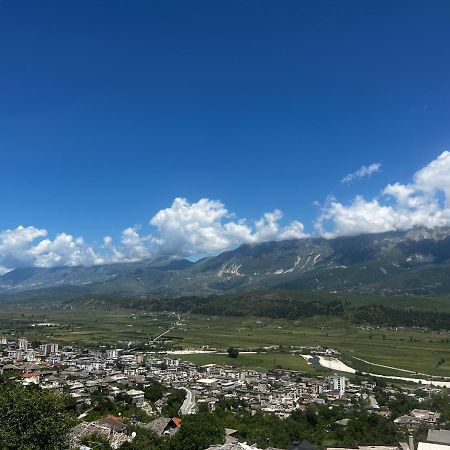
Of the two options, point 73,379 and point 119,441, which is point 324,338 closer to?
point 73,379

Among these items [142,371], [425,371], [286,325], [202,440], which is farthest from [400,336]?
[202,440]

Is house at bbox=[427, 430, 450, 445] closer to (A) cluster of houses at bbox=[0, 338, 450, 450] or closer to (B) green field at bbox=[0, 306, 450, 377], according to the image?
(A) cluster of houses at bbox=[0, 338, 450, 450]

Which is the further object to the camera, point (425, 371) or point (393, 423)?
point (425, 371)

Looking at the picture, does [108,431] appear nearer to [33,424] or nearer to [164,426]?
[164,426]

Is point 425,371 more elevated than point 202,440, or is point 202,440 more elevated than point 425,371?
point 202,440

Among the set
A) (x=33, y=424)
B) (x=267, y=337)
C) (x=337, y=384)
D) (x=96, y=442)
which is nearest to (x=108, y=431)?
(x=96, y=442)

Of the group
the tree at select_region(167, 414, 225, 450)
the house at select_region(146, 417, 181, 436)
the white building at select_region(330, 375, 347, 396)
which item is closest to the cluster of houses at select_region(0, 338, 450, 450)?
the house at select_region(146, 417, 181, 436)
